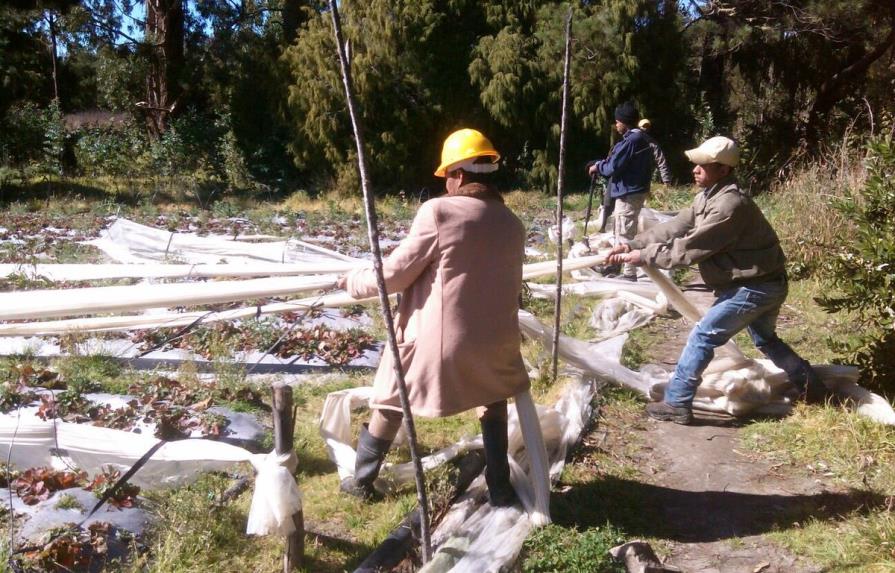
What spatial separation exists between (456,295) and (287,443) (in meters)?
0.86

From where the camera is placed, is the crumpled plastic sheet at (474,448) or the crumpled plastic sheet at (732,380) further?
the crumpled plastic sheet at (732,380)

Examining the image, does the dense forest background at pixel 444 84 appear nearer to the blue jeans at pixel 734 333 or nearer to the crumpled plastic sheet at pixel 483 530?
the blue jeans at pixel 734 333

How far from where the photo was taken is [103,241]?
865 centimetres

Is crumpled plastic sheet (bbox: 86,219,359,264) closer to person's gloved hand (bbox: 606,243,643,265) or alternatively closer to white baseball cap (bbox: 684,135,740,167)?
person's gloved hand (bbox: 606,243,643,265)

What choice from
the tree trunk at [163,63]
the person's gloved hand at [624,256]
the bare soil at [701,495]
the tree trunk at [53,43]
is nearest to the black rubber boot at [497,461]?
the bare soil at [701,495]

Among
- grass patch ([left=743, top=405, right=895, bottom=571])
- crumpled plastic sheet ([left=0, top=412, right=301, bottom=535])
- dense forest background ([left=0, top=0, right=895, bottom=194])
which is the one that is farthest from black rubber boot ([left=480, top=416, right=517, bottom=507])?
dense forest background ([left=0, top=0, right=895, bottom=194])

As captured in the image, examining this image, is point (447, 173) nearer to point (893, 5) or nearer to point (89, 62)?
point (893, 5)

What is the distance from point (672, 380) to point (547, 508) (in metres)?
1.68

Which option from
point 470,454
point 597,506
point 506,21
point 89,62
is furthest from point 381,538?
point 89,62

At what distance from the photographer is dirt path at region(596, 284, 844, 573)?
135 inches

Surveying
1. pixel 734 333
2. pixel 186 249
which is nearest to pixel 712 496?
pixel 734 333

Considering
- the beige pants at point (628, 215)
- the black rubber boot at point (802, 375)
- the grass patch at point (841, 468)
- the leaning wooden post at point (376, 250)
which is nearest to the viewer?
the leaning wooden post at point (376, 250)

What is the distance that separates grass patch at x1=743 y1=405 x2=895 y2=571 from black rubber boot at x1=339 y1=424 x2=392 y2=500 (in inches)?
69.1

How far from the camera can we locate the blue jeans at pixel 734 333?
4.39 metres
